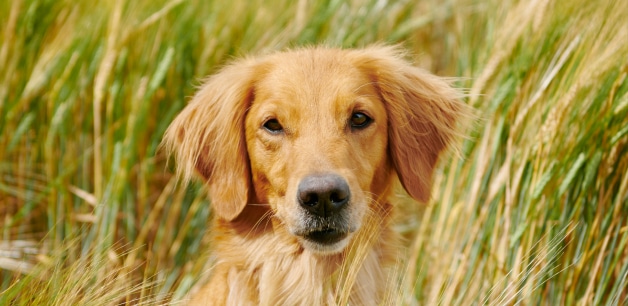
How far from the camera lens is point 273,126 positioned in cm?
348

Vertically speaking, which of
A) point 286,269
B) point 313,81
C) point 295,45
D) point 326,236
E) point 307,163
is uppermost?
point 295,45

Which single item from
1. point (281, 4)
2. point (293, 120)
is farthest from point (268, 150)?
point (281, 4)

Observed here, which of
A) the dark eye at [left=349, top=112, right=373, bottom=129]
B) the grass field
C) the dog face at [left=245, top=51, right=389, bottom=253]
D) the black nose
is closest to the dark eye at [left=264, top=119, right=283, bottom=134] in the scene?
the dog face at [left=245, top=51, right=389, bottom=253]

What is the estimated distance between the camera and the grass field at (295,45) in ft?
11.8

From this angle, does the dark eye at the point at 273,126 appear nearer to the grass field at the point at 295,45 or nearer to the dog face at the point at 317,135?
the dog face at the point at 317,135

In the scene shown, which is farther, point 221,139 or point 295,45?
point 295,45

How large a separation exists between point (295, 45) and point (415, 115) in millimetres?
1350

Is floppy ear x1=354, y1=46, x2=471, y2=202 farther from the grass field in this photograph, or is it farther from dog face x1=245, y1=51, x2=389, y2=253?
the grass field

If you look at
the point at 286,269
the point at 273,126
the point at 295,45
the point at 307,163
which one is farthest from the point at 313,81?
the point at 295,45

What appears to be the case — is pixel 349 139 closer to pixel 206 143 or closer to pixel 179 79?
pixel 206 143

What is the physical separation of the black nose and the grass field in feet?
1.40

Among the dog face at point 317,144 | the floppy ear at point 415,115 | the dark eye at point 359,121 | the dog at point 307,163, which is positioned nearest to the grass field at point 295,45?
the floppy ear at point 415,115

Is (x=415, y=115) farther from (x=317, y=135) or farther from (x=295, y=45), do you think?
(x=295, y=45)

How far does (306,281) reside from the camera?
3.50 metres
